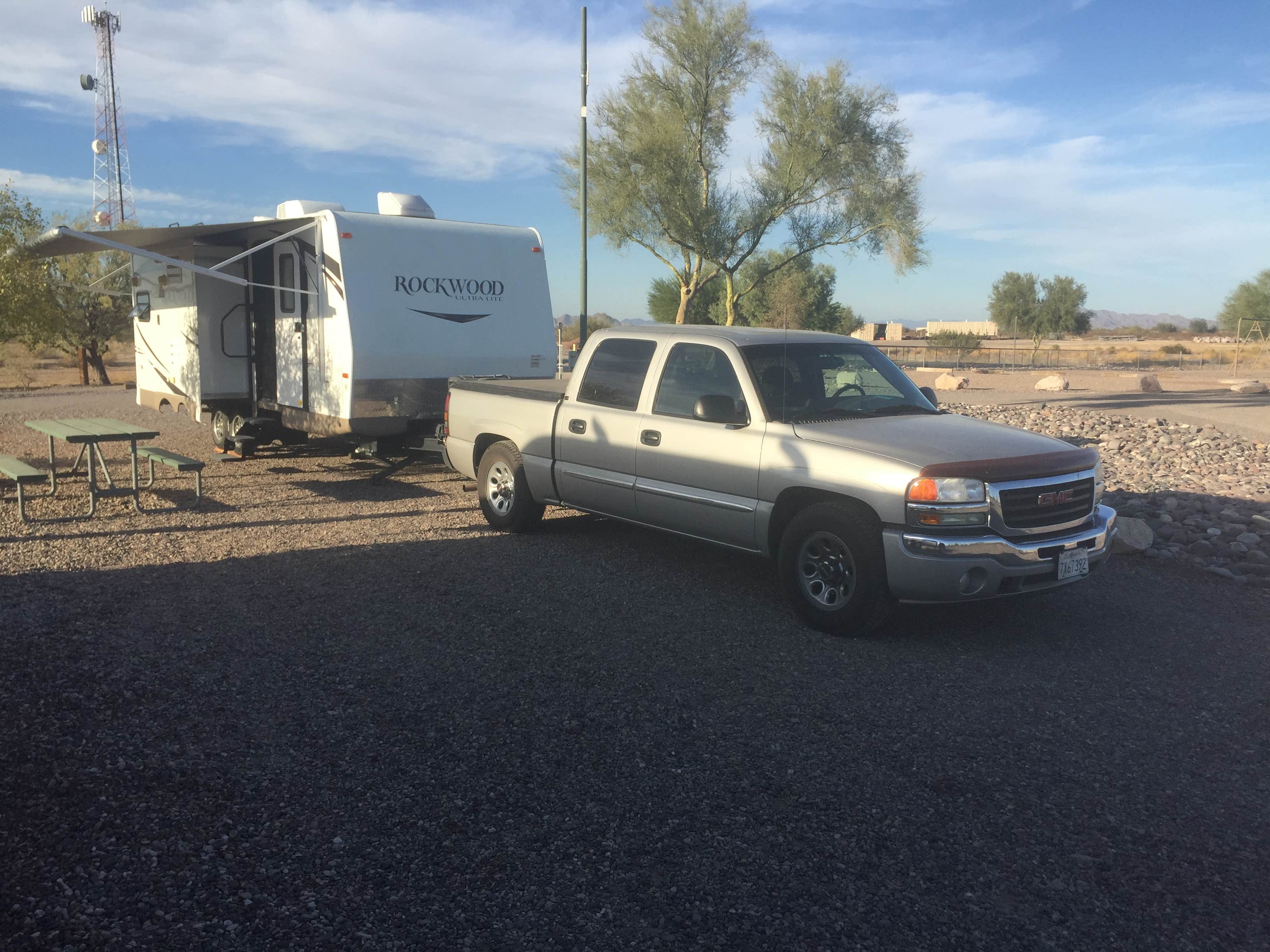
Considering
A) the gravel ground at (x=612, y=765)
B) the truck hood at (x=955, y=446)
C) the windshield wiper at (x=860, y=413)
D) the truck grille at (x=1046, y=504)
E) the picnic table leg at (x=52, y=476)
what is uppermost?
the windshield wiper at (x=860, y=413)

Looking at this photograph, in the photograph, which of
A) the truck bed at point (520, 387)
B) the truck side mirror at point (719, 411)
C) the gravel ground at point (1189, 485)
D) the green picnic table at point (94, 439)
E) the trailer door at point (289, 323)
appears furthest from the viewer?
the trailer door at point (289, 323)

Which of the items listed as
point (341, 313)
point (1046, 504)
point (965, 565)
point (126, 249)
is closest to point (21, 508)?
point (126, 249)

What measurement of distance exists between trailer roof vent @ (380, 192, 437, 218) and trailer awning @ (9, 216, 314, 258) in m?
1.09

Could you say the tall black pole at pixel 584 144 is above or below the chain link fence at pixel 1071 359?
above

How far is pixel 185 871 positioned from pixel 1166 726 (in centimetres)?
431

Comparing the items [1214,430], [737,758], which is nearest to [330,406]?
[737,758]

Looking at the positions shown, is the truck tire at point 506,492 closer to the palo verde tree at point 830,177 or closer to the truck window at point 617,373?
the truck window at point 617,373

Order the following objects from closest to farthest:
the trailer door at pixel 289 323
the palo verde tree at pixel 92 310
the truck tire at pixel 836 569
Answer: the truck tire at pixel 836 569, the trailer door at pixel 289 323, the palo verde tree at pixel 92 310

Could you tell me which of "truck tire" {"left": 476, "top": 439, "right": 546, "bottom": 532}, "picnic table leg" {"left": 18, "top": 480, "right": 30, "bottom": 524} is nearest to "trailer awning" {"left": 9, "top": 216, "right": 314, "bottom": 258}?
"picnic table leg" {"left": 18, "top": 480, "right": 30, "bottom": 524}

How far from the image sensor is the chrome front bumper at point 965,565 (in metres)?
5.58

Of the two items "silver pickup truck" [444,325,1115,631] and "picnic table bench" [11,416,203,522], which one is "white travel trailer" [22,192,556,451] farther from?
"silver pickup truck" [444,325,1115,631]

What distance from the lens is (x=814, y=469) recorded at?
241 inches

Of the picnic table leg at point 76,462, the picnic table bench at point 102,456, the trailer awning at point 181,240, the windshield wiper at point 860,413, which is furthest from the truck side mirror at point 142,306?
the windshield wiper at point 860,413

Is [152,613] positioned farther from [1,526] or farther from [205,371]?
[205,371]
